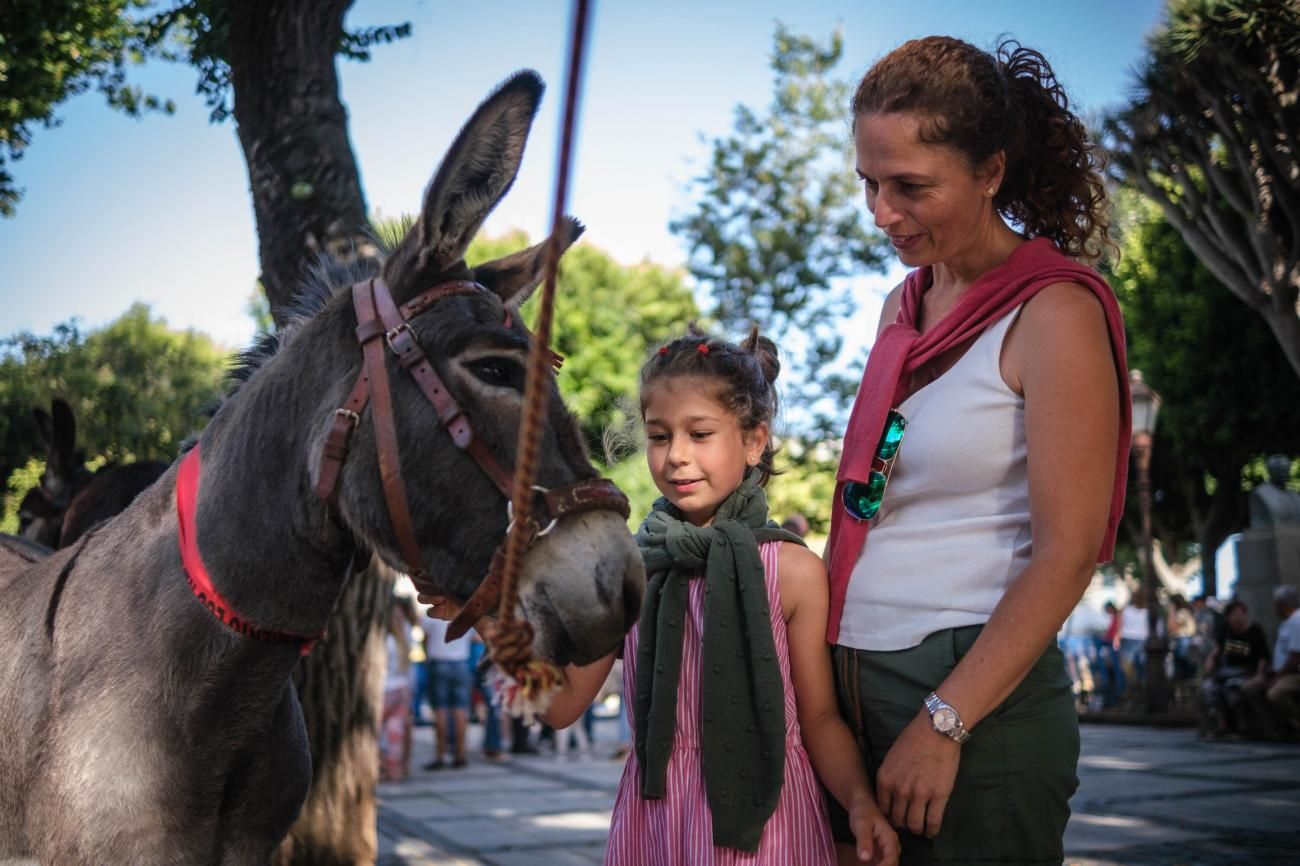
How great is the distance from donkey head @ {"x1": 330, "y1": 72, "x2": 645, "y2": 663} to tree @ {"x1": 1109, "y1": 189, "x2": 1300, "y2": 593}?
71.7 ft

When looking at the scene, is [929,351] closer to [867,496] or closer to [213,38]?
[867,496]

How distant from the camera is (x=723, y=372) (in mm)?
2354

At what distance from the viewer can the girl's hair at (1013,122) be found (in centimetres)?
184

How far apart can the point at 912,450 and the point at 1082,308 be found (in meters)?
0.37

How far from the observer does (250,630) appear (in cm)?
192

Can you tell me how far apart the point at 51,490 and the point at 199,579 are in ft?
14.6

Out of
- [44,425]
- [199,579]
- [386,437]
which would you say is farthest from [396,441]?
[44,425]

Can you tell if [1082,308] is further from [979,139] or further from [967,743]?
[967,743]

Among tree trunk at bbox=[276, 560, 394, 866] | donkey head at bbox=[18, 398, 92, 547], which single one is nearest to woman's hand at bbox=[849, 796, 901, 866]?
tree trunk at bbox=[276, 560, 394, 866]

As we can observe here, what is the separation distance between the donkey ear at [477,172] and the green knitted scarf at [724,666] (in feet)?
2.58

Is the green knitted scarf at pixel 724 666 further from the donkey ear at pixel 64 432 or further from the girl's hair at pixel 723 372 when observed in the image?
the donkey ear at pixel 64 432

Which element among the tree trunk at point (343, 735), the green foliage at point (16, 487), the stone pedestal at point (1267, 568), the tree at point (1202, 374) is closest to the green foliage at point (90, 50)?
the tree trunk at point (343, 735)

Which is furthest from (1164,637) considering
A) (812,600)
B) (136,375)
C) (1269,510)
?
(136,375)

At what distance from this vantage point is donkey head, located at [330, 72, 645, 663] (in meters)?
1.59
